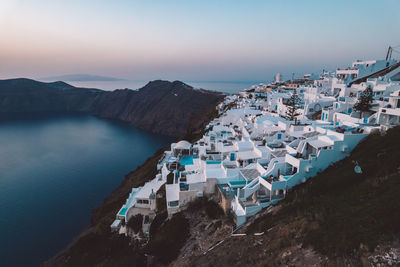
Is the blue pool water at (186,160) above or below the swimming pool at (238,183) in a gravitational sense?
below

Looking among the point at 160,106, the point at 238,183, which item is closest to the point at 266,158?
the point at 238,183

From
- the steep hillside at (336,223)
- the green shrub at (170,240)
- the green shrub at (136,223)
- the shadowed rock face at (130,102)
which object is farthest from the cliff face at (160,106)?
the steep hillside at (336,223)

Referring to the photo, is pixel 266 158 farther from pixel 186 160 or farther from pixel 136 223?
pixel 136 223

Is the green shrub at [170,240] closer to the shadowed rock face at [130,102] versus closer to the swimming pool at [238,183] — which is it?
the swimming pool at [238,183]

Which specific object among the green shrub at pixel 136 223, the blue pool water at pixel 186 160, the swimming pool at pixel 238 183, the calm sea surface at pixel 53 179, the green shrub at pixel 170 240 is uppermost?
the swimming pool at pixel 238 183

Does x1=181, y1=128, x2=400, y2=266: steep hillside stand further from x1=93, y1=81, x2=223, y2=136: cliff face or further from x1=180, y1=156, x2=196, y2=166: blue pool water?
x1=93, y1=81, x2=223, y2=136: cliff face

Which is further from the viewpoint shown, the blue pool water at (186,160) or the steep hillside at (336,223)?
the blue pool water at (186,160)
